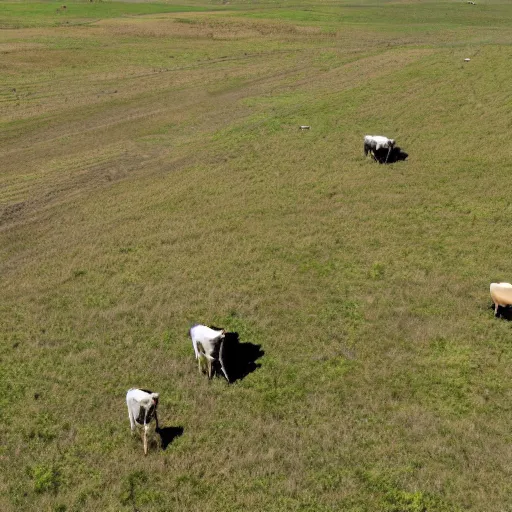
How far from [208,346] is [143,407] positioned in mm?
2539

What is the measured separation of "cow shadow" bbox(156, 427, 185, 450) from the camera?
11352mm

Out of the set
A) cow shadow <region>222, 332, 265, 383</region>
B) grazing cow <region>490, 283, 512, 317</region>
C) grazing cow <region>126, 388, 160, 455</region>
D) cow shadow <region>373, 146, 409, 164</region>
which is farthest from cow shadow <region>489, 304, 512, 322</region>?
cow shadow <region>373, 146, 409, 164</region>

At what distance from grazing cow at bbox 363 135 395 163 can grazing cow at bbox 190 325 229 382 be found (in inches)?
707

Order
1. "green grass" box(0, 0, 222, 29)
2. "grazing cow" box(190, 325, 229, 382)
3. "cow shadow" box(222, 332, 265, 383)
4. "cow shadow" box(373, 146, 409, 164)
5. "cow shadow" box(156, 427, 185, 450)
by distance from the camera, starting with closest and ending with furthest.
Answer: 1. "cow shadow" box(156, 427, 185, 450)
2. "grazing cow" box(190, 325, 229, 382)
3. "cow shadow" box(222, 332, 265, 383)
4. "cow shadow" box(373, 146, 409, 164)
5. "green grass" box(0, 0, 222, 29)

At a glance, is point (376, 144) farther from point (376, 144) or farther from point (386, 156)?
point (386, 156)

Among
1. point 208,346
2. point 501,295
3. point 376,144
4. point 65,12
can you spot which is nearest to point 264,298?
point 208,346

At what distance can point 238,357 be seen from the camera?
45.7ft

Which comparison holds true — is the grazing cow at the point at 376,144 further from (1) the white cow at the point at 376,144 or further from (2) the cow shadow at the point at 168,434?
(2) the cow shadow at the point at 168,434

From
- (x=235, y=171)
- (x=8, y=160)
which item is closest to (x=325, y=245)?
(x=235, y=171)

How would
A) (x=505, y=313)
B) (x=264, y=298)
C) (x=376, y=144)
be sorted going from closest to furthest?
1. (x=505, y=313)
2. (x=264, y=298)
3. (x=376, y=144)

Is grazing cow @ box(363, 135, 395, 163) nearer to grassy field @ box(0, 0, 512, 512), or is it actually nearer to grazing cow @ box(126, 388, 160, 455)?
grassy field @ box(0, 0, 512, 512)

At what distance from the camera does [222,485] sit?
34.1 ft

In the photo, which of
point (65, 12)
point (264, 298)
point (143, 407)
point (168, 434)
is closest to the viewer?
point (143, 407)

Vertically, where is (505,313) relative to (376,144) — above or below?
below
